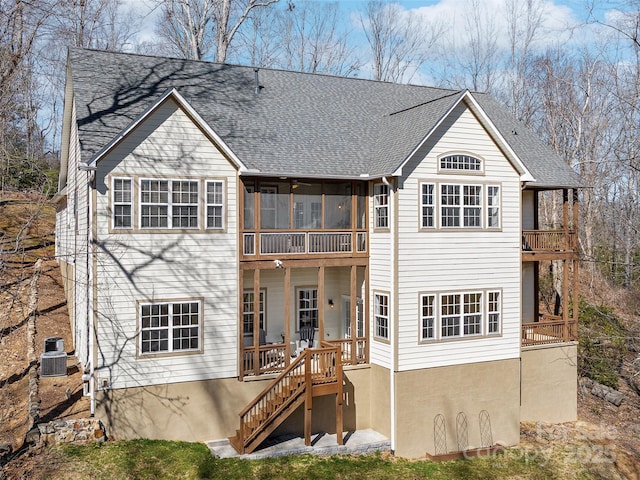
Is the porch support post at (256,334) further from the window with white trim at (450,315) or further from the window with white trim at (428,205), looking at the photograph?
the window with white trim at (450,315)

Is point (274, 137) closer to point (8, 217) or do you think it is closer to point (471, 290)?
point (471, 290)

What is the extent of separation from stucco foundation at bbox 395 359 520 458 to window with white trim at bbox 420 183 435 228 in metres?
4.53

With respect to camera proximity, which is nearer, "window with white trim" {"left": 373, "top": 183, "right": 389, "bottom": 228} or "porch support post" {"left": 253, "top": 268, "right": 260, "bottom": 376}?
"porch support post" {"left": 253, "top": 268, "right": 260, "bottom": 376}

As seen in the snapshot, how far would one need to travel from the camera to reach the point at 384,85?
2488 cm

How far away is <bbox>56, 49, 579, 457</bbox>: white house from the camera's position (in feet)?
53.0

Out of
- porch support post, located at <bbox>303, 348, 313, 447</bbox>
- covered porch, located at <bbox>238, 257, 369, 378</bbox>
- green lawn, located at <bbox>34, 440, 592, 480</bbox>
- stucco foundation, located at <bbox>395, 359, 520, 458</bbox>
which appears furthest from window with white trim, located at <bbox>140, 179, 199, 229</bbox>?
stucco foundation, located at <bbox>395, 359, 520, 458</bbox>

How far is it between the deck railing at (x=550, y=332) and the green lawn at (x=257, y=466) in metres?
4.53

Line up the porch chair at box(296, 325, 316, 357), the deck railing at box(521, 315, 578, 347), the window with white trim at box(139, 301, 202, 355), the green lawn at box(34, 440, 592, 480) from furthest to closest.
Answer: the deck railing at box(521, 315, 578, 347)
the porch chair at box(296, 325, 316, 357)
the window with white trim at box(139, 301, 202, 355)
the green lawn at box(34, 440, 592, 480)

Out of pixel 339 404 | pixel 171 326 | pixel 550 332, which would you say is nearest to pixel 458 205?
pixel 550 332

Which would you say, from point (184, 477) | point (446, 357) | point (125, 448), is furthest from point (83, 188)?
point (446, 357)

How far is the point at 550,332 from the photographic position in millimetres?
22312

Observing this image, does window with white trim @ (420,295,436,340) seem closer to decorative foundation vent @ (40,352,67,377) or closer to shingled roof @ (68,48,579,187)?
shingled roof @ (68,48,579,187)

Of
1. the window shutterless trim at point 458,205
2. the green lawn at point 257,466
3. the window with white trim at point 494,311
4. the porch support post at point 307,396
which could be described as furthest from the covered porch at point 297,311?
the window with white trim at point 494,311

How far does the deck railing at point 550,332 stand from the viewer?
70.3ft
